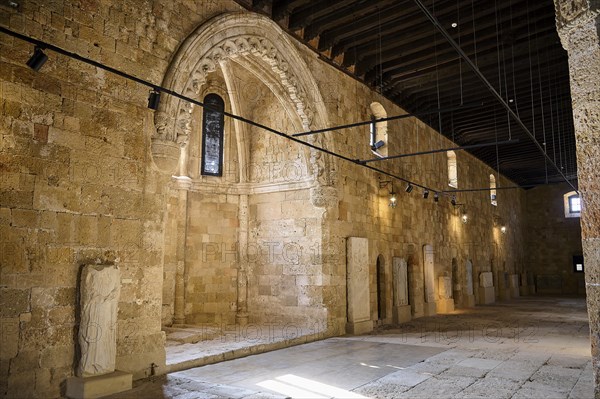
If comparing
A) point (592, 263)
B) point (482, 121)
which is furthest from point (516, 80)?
point (592, 263)

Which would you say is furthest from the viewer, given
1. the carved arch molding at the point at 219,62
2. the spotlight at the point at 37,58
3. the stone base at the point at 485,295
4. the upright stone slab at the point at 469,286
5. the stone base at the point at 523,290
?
the stone base at the point at 523,290

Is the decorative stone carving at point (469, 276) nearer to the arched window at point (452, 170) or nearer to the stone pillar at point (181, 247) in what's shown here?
the arched window at point (452, 170)

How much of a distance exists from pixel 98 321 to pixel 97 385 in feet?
1.94

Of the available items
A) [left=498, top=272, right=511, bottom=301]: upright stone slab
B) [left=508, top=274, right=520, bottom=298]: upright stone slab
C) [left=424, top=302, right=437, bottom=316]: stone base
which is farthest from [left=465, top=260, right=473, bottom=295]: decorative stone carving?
[left=508, top=274, right=520, bottom=298]: upright stone slab

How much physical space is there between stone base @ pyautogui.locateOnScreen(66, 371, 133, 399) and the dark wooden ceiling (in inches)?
217

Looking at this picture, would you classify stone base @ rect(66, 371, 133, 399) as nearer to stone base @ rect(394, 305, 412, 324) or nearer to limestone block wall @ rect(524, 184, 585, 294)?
stone base @ rect(394, 305, 412, 324)

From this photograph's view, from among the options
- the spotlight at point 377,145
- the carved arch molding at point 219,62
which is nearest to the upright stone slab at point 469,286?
the spotlight at point 377,145

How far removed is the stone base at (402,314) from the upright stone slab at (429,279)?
1233 mm

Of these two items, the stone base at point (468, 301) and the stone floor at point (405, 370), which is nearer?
the stone floor at point (405, 370)

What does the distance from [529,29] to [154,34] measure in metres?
6.39

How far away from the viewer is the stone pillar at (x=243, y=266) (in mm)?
9405

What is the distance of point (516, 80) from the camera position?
1040cm

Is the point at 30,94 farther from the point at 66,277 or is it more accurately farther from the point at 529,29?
the point at 529,29

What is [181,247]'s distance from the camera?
29.6ft
